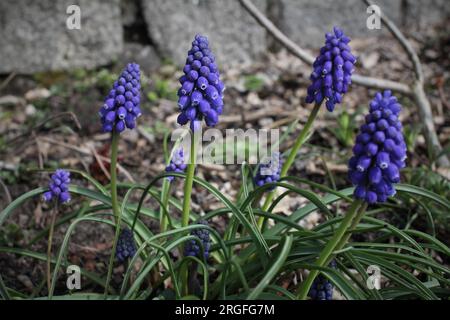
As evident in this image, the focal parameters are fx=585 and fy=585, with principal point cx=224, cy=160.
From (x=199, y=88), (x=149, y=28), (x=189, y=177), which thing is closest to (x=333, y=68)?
(x=199, y=88)

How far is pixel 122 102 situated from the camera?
284 centimetres

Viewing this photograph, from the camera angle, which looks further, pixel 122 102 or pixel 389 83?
pixel 389 83

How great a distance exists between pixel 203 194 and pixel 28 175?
55.9 inches

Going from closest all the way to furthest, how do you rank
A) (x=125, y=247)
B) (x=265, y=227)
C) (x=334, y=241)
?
(x=334, y=241) → (x=125, y=247) → (x=265, y=227)

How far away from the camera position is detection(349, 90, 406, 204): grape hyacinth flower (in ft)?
7.46

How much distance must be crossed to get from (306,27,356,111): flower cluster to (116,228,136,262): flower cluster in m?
1.23

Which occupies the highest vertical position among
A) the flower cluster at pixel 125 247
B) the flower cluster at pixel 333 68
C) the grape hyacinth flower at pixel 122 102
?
the flower cluster at pixel 333 68

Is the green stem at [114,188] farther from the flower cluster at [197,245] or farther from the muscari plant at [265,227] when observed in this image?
the flower cluster at [197,245]

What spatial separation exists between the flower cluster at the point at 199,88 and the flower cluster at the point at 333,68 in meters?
0.55

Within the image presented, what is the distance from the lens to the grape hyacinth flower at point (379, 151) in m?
2.27

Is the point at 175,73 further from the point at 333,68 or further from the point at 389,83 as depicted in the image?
the point at 333,68

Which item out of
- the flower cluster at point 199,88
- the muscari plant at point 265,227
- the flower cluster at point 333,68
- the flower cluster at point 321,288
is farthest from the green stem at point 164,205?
the flower cluster at point 333,68

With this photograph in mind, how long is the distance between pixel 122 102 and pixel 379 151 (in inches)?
49.3

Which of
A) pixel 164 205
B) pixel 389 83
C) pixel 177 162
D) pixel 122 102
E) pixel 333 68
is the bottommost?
pixel 164 205
